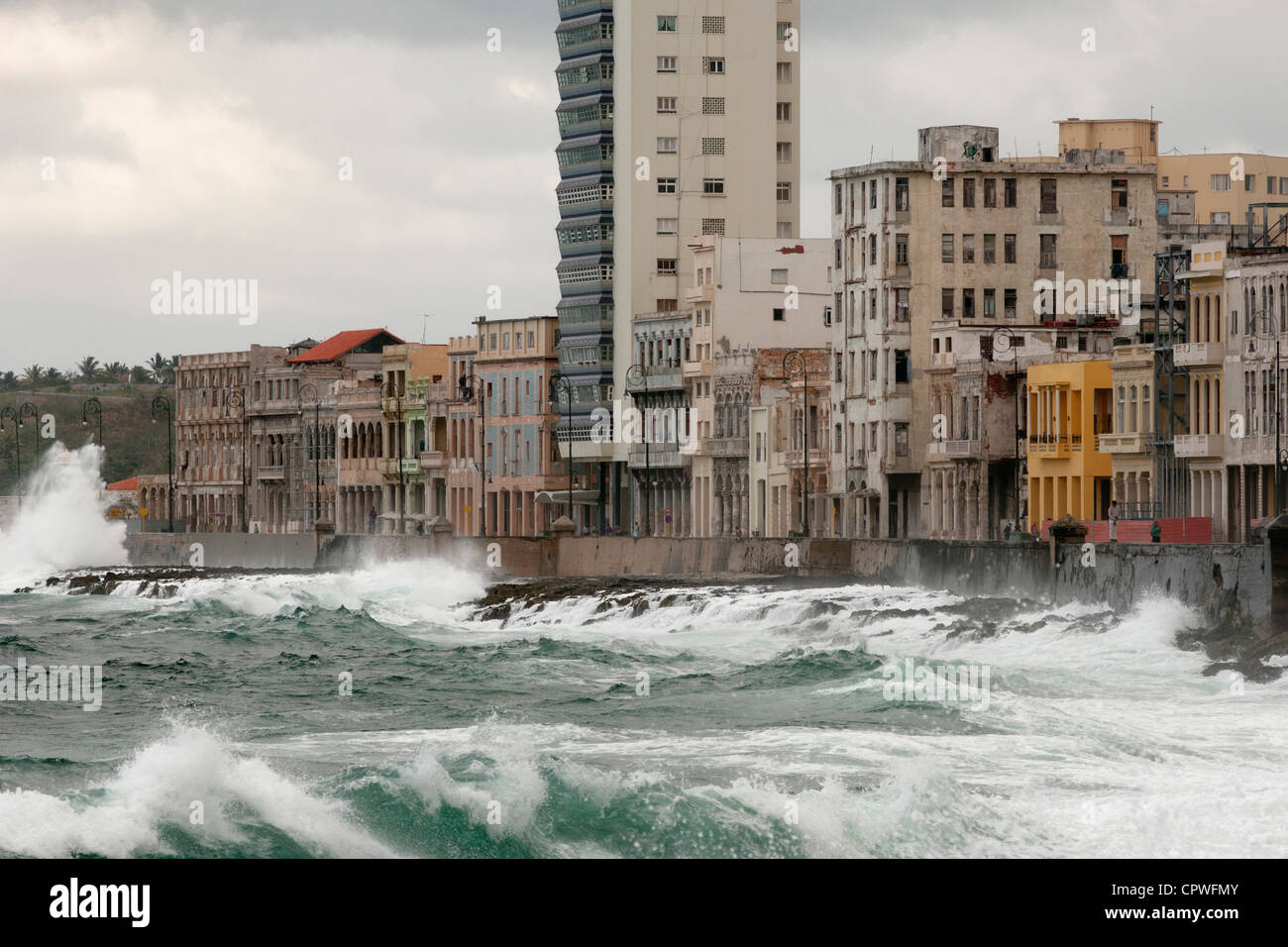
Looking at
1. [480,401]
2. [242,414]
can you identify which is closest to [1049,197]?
[480,401]

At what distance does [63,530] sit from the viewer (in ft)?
449

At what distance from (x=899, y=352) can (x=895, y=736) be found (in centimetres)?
6248

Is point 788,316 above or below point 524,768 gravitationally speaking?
above

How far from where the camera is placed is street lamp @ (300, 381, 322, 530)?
139625 mm

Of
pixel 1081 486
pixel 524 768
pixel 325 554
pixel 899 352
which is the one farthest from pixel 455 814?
pixel 325 554

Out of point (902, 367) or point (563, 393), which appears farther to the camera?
point (563, 393)

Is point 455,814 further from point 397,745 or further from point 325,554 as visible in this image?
point 325,554

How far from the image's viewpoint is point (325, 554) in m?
113

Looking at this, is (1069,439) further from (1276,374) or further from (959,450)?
(1276,374)

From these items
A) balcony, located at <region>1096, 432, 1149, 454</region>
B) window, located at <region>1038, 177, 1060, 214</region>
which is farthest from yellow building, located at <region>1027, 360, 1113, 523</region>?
window, located at <region>1038, 177, 1060, 214</region>

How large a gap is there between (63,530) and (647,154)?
130ft

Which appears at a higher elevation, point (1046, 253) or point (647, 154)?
point (647, 154)

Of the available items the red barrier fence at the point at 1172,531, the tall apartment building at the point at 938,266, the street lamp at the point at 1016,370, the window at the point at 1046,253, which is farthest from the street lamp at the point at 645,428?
the red barrier fence at the point at 1172,531

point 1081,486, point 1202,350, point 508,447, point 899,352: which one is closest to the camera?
point 1202,350
